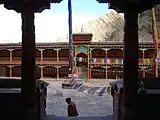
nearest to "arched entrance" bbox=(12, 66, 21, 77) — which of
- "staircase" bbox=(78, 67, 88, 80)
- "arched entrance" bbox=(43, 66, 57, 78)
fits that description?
"arched entrance" bbox=(43, 66, 57, 78)

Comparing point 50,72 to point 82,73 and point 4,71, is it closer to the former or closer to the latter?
point 82,73

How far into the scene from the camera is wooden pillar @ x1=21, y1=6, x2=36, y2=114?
8906 mm

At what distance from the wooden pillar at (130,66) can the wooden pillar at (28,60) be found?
90.4 inches

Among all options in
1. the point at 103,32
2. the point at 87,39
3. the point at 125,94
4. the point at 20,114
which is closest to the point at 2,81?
the point at 20,114

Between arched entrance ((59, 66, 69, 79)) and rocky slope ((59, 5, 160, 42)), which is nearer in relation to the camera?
arched entrance ((59, 66, 69, 79))

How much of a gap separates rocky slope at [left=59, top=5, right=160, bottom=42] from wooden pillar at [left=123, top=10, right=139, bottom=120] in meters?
45.2

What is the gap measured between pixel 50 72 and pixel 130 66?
1428 inches

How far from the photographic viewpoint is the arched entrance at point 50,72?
4476 cm

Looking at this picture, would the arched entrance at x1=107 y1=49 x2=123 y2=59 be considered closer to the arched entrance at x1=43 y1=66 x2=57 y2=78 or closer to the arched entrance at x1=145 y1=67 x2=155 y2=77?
the arched entrance at x1=145 y1=67 x2=155 y2=77

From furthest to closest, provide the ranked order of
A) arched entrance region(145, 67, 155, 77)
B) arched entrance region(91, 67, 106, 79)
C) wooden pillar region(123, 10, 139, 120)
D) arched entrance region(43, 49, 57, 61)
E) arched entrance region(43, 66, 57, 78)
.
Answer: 1. arched entrance region(43, 49, 57, 61)
2. arched entrance region(43, 66, 57, 78)
3. arched entrance region(91, 67, 106, 79)
4. arched entrance region(145, 67, 155, 77)
5. wooden pillar region(123, 10, 139, 120)

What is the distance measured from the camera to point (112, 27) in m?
80.6

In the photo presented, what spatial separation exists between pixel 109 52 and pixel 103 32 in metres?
39.7

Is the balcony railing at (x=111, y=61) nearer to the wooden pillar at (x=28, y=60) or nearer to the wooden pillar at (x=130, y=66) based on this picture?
the wooden pillar at (x=130, y=66)

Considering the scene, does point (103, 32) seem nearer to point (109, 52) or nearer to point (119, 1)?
point (109, 52)
